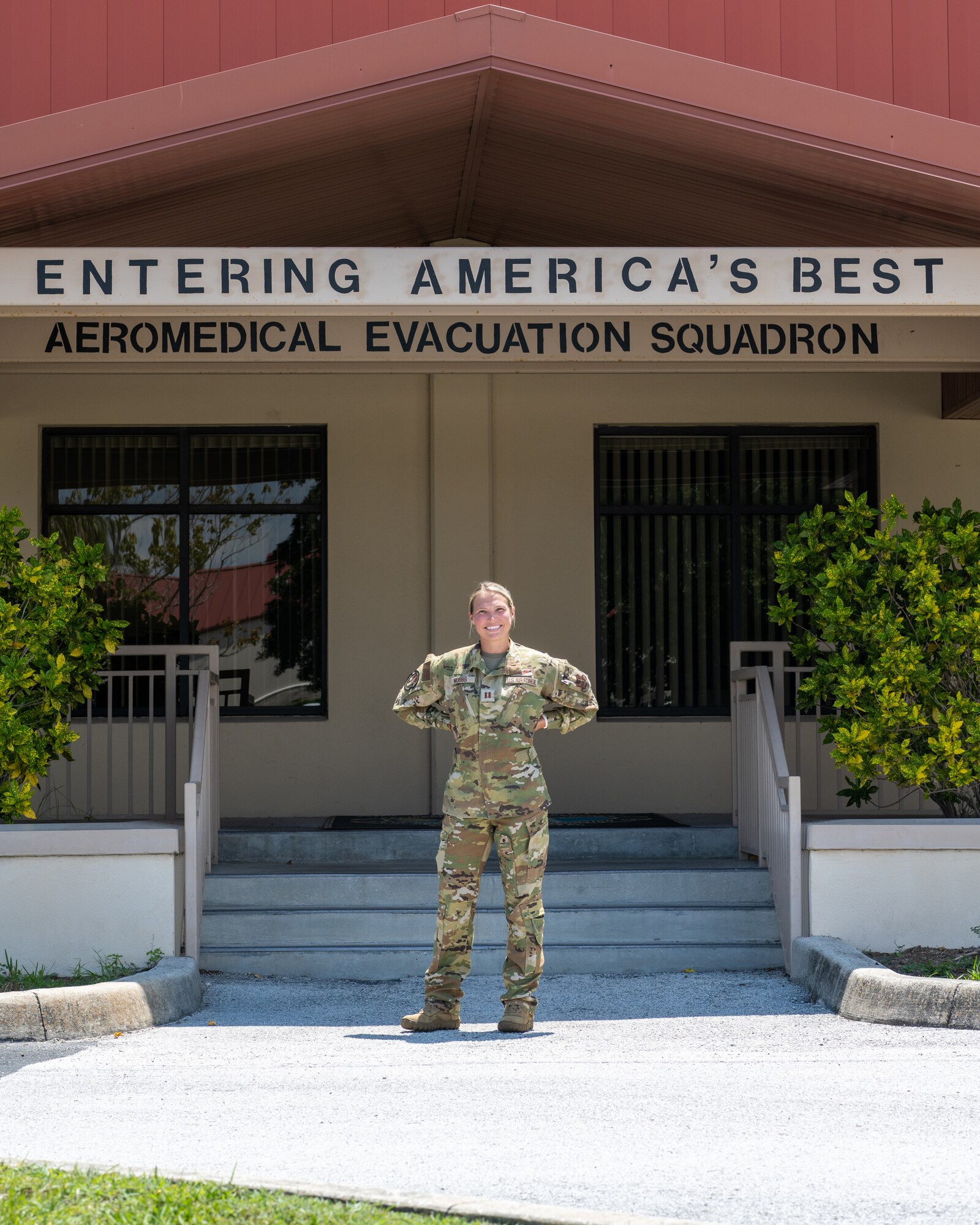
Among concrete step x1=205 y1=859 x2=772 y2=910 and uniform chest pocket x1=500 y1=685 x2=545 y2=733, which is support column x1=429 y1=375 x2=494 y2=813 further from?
uniform chest pocket x1=500 y1=685 x2=545 y2=733

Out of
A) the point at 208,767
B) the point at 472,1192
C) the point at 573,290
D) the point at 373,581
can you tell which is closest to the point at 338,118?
the point at 573,290

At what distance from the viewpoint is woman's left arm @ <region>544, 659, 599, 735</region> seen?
18.2 feet

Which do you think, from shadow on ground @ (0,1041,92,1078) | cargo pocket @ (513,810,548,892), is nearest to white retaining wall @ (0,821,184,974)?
shadow on ground @ (0,1041,92,1078)

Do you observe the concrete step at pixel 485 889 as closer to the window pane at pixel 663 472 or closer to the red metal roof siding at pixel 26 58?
the window pane at pixel 663 472

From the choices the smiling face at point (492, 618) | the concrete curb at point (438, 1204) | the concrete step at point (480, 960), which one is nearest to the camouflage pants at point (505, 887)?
the smiling face at point (492, 618)

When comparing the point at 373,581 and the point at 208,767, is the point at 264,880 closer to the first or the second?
the point at 208,767

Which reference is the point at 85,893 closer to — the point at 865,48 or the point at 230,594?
the point at 230,594

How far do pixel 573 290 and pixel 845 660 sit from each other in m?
2.35

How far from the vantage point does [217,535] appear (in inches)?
393

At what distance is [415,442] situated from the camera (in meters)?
9.86

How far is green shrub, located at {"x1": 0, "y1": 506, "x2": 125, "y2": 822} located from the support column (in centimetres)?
281

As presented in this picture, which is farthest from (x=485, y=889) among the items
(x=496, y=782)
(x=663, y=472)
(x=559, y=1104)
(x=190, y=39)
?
(x=190, y=39)

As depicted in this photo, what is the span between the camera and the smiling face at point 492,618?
18.0 feet

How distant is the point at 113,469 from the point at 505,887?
18.4ft
